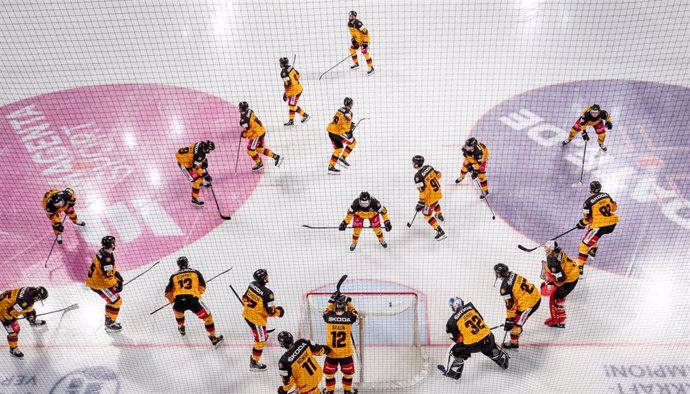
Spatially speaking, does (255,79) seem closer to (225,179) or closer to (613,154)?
→ (225,179)

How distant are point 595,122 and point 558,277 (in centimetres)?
395

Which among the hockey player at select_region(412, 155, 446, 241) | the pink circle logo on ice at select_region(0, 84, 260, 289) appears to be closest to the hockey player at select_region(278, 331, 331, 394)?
the hockey player at select_region(412, 155, 446, 241)

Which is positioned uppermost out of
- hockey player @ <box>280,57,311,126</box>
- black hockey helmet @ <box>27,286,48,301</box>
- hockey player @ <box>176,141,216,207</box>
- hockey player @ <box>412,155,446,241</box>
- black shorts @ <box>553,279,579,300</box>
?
hockey player @ <box>280,57,311,126</box>

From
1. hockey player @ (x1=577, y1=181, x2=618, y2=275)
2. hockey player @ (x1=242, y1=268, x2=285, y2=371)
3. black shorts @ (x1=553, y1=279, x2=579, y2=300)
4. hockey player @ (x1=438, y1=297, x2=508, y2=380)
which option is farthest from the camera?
hockey player @ (x1=577, y1=181, x2=618, y2=275)

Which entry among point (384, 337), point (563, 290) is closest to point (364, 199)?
point (384, 337)

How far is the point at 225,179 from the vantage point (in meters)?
10.7

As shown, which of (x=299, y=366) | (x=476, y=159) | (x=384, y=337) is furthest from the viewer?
(x=476, y=159)

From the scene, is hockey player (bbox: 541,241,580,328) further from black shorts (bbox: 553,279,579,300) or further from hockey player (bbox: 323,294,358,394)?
hockey player (bbox: 323,294,358,394)

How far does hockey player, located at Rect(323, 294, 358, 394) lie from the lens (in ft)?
21.3

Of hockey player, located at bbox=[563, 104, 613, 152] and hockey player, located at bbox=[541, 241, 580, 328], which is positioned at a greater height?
hockey player, located at bbox=[563, 104, 613, 152]

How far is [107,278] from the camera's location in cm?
753

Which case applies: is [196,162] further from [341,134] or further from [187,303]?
[187,303]

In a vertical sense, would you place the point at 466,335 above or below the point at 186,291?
below

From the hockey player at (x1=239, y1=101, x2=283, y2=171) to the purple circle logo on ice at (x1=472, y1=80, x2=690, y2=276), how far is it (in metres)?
3.94
